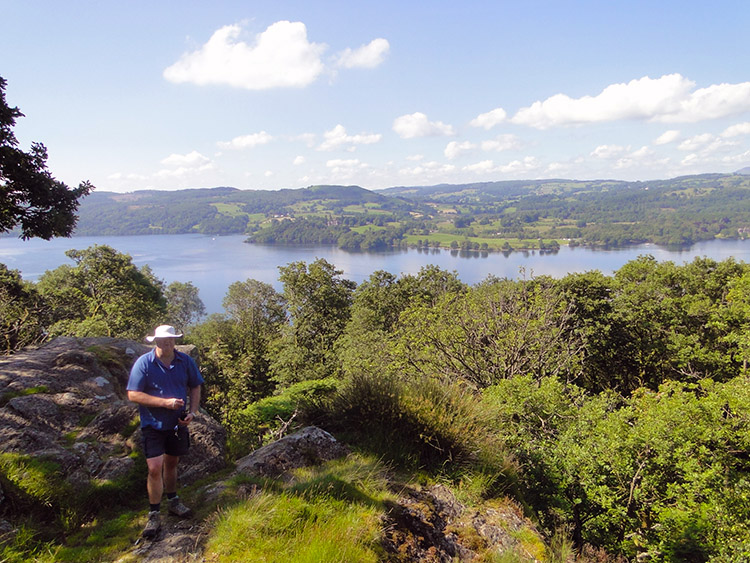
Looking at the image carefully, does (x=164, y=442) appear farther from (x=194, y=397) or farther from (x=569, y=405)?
(x=569, y=405)

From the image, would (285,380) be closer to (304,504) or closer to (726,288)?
(304,504)

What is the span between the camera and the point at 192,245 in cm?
18462

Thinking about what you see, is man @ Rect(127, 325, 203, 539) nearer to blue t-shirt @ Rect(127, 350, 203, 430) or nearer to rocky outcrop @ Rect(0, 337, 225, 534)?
blue t-shirt @ Rect(127, 350, 203, 430)

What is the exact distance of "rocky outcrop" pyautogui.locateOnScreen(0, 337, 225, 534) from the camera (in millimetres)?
4414

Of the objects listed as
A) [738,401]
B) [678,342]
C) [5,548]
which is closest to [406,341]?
[738,401]

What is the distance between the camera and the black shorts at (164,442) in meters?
3.84

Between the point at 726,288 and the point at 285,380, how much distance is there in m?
25.3

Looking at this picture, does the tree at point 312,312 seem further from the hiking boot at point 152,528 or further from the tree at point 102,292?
the hiking boot at point 152,528

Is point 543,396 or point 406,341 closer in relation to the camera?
point 543,396

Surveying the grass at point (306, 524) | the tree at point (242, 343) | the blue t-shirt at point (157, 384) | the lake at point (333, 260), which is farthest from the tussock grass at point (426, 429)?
the lake at point (333, 260)

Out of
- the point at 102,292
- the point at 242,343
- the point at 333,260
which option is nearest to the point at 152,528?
the point at 102,292

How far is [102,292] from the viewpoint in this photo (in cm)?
2536

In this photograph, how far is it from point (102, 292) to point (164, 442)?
26758 mm

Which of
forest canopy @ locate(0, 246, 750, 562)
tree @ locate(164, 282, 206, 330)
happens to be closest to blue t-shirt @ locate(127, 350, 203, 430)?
forest canopy @ locate(0, 246, 750, 562)
